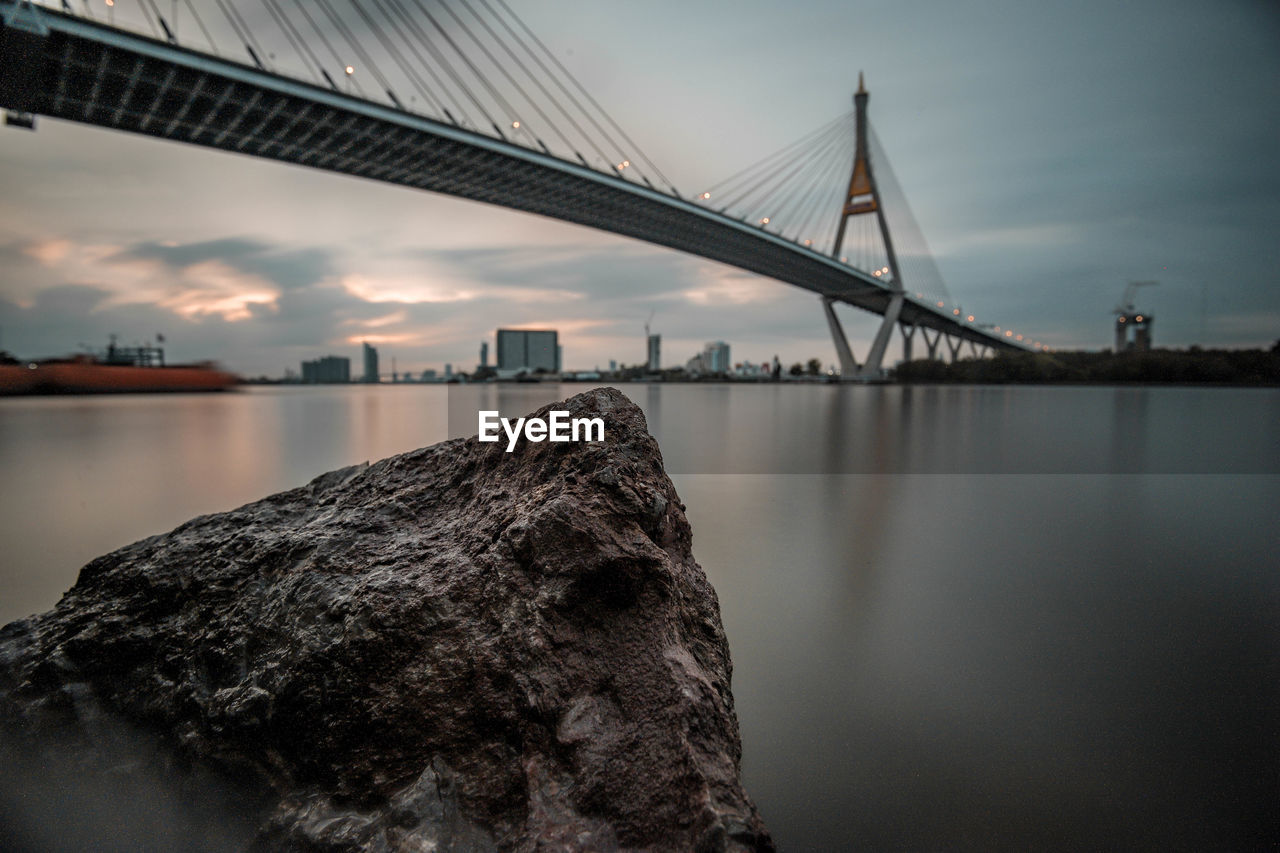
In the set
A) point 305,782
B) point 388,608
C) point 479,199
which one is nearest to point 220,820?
point 305,782

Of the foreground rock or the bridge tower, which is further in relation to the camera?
the bridge tower

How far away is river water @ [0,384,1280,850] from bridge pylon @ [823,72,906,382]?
2220 centimetres

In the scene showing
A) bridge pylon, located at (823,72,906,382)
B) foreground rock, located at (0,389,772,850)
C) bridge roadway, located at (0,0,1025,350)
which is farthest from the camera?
bridge pylon, located at (823,72,906,382)

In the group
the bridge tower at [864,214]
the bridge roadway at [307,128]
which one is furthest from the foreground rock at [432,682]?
the bridge tower at [864,214]

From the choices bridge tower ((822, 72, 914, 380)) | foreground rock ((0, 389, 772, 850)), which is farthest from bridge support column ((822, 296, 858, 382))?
foreground rock ((0, 389, 772, 850))

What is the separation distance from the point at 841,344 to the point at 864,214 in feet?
20.8

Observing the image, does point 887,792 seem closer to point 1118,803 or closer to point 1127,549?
point 1118,803

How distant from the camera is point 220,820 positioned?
0.89 meters

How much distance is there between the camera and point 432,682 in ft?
2.93

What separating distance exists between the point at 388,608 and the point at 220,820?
41 cm

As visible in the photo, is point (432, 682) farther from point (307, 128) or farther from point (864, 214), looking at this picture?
point (864, 214)

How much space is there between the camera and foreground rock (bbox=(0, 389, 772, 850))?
806 millimetres

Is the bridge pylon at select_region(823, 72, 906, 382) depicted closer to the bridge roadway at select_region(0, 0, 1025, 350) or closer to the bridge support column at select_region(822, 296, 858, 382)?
the bridge support column at select_region(822, 296, 858, 382)

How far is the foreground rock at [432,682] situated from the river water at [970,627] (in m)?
0.34
